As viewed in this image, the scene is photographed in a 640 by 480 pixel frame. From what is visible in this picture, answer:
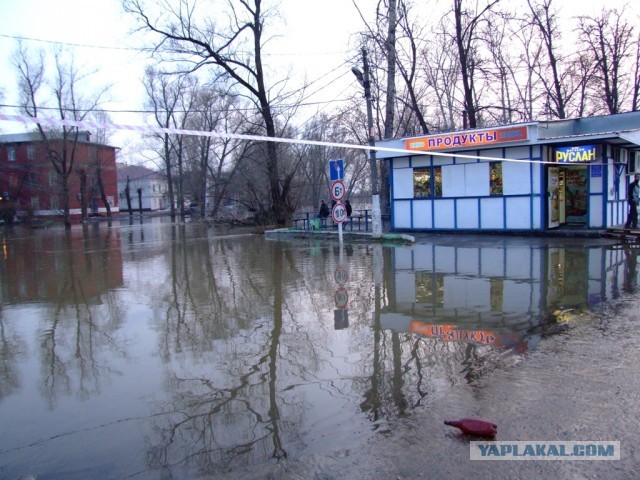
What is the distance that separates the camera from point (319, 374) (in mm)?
5168

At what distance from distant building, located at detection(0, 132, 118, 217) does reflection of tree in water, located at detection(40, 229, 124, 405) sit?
165 ft

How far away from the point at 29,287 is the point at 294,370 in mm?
8822

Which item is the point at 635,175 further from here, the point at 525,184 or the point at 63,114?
the point at 63,114

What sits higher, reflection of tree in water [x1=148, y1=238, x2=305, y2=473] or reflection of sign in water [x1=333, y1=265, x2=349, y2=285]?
reflection of sign in water [x1=333, y1=265, x2=349, y2=285]

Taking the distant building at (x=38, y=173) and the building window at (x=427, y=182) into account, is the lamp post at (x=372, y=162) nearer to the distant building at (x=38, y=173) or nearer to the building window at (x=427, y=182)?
the building window at (x=427, y=182)

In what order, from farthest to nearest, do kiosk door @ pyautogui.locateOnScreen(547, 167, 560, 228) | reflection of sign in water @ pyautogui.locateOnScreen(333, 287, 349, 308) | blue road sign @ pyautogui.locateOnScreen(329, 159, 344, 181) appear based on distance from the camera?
kiosk door @ pyautogui.locateOnScreen(547, 167, 560, 228)
blue road sign @ pyautogui.locateOnScreen(329, 159, 344, 181)
reflection of sign in water @ pyautogui.locateOnScreen(333, 287, 349, 308)

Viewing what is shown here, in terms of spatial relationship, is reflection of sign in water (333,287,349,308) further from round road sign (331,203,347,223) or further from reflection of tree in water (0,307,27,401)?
round road sign (331,203,347,223)

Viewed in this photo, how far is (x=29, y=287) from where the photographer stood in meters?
11.5

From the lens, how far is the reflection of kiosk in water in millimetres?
6547

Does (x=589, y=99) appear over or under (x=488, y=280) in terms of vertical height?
over

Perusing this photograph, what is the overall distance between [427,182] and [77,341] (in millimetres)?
15716

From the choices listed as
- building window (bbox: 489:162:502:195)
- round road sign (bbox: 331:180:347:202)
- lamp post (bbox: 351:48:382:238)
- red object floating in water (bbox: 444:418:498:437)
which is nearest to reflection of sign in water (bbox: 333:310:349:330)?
red object floating in water (bbox: 444:418:498:437)

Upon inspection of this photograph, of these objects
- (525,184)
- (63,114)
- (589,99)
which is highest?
(63,114)

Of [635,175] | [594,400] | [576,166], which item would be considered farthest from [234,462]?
[635,175]
